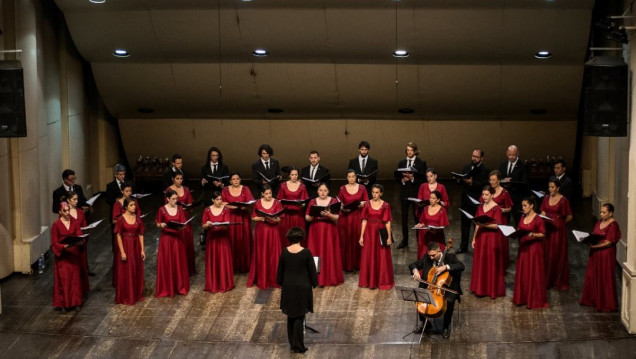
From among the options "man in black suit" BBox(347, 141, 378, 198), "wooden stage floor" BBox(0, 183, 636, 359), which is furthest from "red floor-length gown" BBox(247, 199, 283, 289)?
"man in black suit" BBox(347, 141, 378, 198)

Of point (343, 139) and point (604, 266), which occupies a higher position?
point (343, 139)

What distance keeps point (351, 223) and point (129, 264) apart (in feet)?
8.74

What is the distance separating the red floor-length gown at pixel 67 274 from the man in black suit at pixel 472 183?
4730 millimetres

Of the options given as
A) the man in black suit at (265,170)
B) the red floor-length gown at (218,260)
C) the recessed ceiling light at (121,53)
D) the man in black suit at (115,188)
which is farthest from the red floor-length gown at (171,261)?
the recessed ceiling light at (121,53)

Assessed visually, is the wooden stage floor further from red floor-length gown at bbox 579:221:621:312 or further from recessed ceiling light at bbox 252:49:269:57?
recessed ceiling light at bbox 252:49:269:57

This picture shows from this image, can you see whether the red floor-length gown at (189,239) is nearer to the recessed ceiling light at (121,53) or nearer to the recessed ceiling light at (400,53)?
the recessed ceiling light at (121,53)

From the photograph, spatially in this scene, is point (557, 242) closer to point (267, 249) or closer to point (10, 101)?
point (267, 249)

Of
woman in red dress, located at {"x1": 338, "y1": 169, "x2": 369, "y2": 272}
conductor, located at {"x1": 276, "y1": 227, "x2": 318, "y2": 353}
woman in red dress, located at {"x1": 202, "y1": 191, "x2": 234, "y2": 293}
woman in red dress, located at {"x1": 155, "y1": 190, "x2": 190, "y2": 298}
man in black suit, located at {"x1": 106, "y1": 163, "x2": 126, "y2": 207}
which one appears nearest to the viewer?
conductor, located at {"x1": 276, "y1": 227, "x2": 318, "y2": 353}

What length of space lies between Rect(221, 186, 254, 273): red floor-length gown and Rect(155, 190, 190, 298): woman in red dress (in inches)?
28.1

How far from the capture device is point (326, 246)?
36.1ft

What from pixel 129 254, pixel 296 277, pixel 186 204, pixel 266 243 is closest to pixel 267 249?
pixel 266 243

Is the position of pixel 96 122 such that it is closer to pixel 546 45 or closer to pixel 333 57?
pixel 333 57

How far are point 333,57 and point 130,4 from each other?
10.0ft

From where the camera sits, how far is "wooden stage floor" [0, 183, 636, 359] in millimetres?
9242
